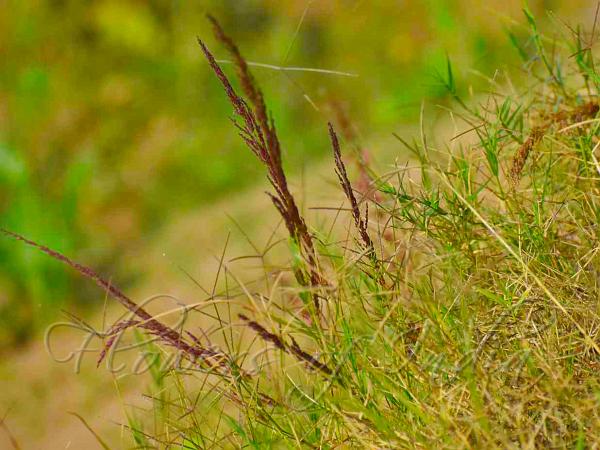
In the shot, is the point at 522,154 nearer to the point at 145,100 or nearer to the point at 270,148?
the point at 270,148

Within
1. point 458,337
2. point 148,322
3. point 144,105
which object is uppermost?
point 144,105

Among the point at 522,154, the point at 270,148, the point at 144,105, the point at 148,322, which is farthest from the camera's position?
the point at 144,105

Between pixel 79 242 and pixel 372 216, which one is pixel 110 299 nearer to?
pixel 79 242

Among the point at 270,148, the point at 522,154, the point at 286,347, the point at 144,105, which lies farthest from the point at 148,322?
the point at 144,105

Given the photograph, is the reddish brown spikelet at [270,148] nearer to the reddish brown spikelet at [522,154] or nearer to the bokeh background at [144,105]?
the reddish brown spikelet at [522,154]

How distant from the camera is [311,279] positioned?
1.22 metres

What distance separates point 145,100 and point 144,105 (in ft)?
0.10

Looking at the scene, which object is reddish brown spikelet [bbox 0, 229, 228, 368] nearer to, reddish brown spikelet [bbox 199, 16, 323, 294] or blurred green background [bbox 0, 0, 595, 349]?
reddish brown spikelet [bbox 199, 16, 323, 294]

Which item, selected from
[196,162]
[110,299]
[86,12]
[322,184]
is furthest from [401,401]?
[86,12]

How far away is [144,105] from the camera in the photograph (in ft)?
15.5

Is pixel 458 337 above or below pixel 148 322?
below

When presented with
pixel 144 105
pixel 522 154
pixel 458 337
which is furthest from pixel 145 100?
pixel 458 337

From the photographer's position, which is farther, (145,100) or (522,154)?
(145,100)

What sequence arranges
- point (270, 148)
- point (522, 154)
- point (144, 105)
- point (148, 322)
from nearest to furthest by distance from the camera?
point (270, 148), point (148, 322), point (522, 154), point (144, 105)
